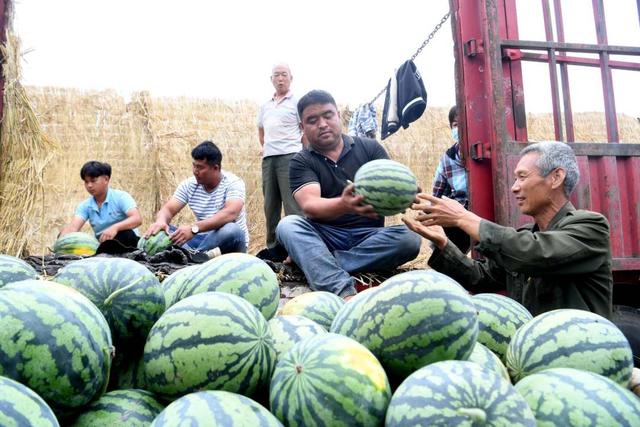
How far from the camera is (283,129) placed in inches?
278

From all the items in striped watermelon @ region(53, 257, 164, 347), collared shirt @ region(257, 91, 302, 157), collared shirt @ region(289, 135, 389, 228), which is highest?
collared shirt @ region(257, 91, 302, 157)

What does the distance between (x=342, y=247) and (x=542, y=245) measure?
6.46 ft

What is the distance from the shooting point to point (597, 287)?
10.2 ft

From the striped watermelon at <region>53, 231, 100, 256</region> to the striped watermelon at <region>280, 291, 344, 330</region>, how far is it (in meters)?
4.79

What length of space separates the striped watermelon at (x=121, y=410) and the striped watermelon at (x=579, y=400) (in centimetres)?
86

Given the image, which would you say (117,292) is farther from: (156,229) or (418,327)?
(156,229)

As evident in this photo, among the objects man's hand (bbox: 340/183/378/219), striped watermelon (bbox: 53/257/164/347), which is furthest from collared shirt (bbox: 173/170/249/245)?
striped watermelon (bbox: 53/257/164/347)

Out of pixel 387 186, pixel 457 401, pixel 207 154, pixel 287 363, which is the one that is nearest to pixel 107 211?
pixel 207 154

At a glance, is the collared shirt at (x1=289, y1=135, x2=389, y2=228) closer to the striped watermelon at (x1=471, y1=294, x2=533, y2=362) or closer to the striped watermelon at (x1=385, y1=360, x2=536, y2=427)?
the striped watermelon at (x1=471, y1=294, x2=533, y2=362)

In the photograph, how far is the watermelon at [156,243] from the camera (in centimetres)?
584

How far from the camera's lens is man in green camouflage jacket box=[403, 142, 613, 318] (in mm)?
2984

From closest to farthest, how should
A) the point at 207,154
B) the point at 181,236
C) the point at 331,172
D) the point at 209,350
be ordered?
the point at 209,350, the point at 331,172, the point at 181,236, the point at 207,154

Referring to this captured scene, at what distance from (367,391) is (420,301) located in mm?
291

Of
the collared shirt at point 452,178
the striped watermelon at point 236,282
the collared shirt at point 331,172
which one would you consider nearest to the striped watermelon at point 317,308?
the striped watermelon at point 236,282
